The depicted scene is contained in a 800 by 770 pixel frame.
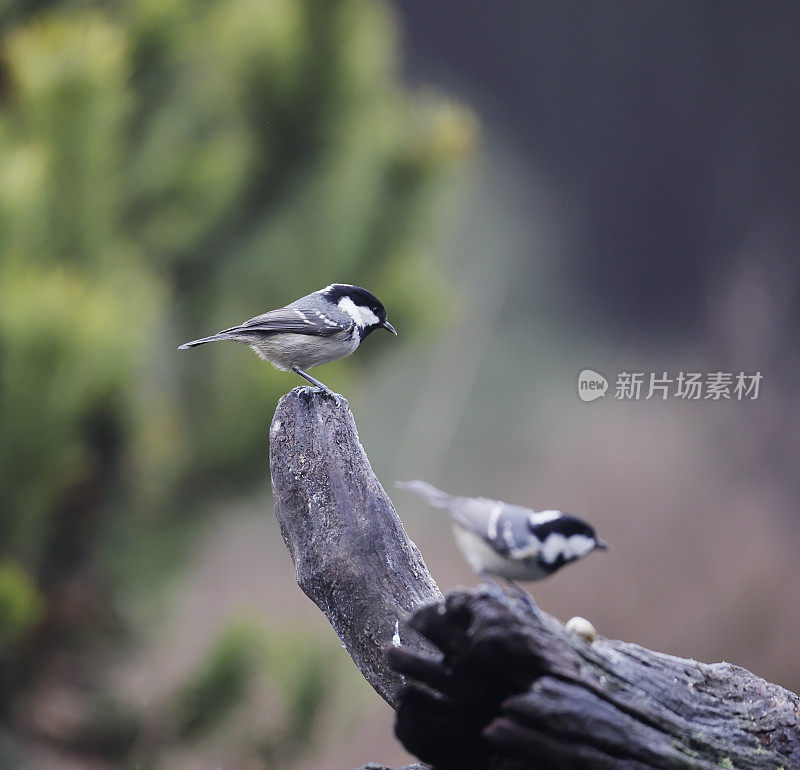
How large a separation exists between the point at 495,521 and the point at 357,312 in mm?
904

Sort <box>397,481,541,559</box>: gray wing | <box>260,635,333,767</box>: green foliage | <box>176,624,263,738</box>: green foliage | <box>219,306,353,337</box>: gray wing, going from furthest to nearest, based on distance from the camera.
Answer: <box>260,635,333,767</box>: green foliage, <box>176,624,263,738</box>: green foliage, <box>219,306,353,337</box>: gray wing, <box>397,481,541,559</box>: gray wing

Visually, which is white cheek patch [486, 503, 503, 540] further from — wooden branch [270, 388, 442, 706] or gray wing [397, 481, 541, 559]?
wooden branch [270, 388, 442, 706]

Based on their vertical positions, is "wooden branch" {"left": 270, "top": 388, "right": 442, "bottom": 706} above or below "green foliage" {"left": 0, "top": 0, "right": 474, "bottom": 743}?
below

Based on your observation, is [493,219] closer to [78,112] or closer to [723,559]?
[723,559]

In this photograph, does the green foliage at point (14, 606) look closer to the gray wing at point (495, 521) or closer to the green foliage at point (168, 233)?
the green foliage at point (168, 233)

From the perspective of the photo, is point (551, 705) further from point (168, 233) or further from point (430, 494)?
point (168, 233)

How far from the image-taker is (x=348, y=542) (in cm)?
161

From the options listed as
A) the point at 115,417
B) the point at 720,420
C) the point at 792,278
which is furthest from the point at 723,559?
the point at 115,417

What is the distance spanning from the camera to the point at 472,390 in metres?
4.38

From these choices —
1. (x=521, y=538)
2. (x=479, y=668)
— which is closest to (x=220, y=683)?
(x=479, y=668)

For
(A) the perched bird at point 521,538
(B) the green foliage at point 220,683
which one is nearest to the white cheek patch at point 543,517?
(A) the perched bird at point 521,538

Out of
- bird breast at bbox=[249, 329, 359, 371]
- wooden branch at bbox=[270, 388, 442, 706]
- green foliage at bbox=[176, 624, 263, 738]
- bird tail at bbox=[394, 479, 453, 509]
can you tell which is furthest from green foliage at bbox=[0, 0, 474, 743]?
bird tail at bbox=[394, 479, 453, 509]

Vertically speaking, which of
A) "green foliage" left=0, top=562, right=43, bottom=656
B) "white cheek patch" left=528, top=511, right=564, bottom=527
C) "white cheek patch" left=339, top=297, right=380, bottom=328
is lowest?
"white cheek patch" left=528, top=511, right=564, bottom=527

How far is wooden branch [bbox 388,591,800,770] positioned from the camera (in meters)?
1.16
